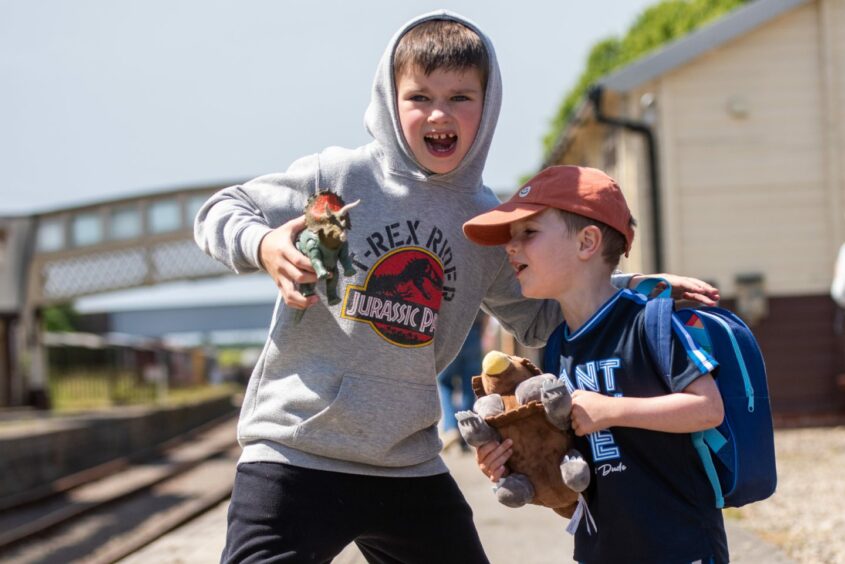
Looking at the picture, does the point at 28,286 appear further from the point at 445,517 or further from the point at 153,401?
the point at 445,517

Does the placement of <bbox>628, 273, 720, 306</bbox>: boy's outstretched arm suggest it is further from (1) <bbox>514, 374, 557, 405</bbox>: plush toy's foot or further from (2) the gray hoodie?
(1) <bbox>514, 374, 557, 405</bbox>: plush toy's foot

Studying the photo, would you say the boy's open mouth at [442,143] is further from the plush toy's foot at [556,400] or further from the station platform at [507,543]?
the station platform at [507,543]

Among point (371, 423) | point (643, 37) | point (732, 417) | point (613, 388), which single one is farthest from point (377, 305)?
point (643, 37)

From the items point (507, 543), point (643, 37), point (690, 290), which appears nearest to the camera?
point (690, 290)

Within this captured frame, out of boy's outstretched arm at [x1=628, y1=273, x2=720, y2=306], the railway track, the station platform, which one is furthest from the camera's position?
the railway track

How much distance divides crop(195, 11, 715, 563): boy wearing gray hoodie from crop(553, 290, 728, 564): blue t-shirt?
0.45 metres

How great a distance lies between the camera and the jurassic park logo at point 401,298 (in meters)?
2.96

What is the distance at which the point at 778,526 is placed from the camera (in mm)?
6988

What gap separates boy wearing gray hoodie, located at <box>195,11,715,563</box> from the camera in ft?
9.47

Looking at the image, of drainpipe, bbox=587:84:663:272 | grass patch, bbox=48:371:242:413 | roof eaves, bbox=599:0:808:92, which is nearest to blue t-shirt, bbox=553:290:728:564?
drainpipe, bbox=587:84:663:272

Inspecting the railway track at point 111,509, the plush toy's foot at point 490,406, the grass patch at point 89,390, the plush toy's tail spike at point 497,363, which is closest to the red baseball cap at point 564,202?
the plush toy's tail spike at point 497,363

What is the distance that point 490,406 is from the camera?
2.76m

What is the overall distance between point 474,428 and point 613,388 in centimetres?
35

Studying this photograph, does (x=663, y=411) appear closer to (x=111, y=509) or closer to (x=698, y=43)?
(x=111, y=509)
